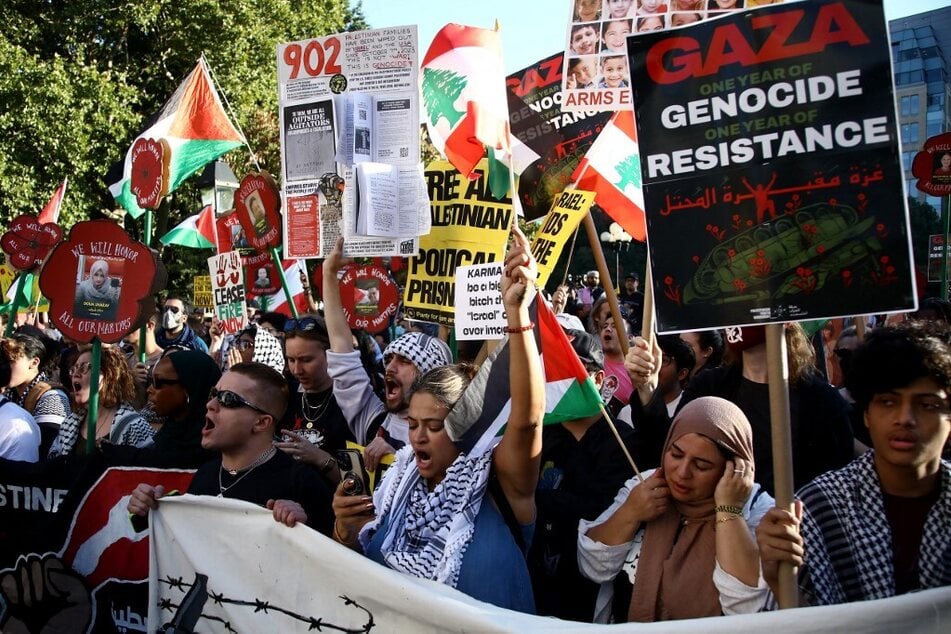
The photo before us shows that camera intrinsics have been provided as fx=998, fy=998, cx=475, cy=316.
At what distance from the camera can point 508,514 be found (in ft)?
10.0

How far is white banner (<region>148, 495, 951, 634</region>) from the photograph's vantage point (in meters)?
2.35

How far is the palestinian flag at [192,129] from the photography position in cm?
782

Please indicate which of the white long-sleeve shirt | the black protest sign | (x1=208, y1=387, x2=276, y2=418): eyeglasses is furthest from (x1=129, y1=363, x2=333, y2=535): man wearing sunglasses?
the black protest sign

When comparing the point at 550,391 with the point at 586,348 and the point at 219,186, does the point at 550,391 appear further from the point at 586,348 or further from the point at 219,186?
the point at 219,186

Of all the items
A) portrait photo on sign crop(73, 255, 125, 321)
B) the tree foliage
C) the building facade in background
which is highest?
the building facade in background

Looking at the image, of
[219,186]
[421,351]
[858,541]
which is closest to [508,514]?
[858,541]

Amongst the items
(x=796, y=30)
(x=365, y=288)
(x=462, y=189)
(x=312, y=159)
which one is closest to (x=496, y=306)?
(x=462, y=189)

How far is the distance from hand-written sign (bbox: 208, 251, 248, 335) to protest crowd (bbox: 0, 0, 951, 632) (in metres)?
2.63

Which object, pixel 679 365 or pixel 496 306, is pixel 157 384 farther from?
pixel 679 365

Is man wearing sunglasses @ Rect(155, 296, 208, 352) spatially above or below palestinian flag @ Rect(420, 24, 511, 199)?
below

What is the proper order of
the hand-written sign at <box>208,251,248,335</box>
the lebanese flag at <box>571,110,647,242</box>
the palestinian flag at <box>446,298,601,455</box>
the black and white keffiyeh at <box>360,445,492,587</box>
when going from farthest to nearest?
the hand-written sign at <box>208,251,248,335</box> → the lebanese flag at <box>571,110,647,242</box> → the palestinian flag at <box>446,298,601,455</box> → the black and white keffiyeh at <box>360,445,492,587</box>

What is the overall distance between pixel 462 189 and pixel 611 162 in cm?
84

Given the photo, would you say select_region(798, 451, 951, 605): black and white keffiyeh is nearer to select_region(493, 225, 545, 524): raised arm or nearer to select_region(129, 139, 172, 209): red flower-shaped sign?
select_region(493, 225, 545, 524): raised arm

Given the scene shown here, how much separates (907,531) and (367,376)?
9.21 feet
